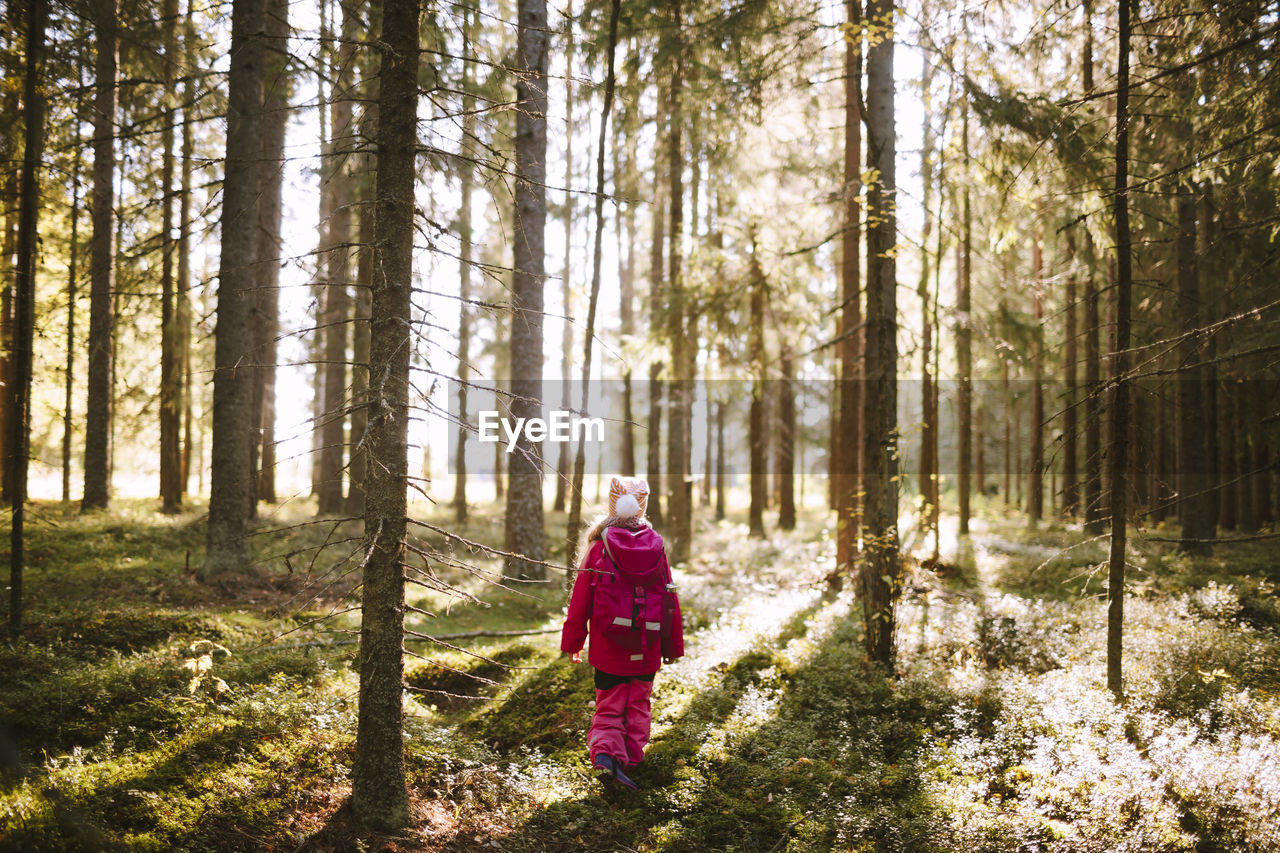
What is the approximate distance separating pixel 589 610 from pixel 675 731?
4.99ft

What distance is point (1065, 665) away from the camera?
7.02 m

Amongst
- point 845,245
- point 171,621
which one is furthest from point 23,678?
point 845,245

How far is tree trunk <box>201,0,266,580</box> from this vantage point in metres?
8.88

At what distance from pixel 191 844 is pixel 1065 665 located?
769 centimetres

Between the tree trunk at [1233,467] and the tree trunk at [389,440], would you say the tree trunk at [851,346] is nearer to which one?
the tree trunk at [389,440]

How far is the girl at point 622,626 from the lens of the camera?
5.25 m

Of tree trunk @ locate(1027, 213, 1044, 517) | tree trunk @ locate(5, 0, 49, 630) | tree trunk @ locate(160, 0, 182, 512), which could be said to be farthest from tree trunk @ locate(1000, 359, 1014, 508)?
tree trunk @ locate(160, 0, 182, 512)

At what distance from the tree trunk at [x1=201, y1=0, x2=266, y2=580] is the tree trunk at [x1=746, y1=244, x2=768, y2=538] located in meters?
7.61

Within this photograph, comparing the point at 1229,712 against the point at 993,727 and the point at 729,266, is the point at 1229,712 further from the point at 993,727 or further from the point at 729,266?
the point at 729,266

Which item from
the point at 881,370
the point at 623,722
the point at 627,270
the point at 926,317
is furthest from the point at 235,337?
the point at 627,270

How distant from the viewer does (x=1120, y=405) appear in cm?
635

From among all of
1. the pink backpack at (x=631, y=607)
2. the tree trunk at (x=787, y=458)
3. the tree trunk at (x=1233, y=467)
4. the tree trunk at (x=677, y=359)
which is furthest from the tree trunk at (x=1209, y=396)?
the pink backpack at (x=631, y=607)

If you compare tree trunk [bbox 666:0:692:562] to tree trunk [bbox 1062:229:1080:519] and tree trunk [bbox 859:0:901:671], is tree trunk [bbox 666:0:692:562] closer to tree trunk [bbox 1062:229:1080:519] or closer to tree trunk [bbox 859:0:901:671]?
tree trunk [bbox 859:0:901:671]

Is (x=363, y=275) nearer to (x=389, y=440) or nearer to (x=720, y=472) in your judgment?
(x=389, y=440)
